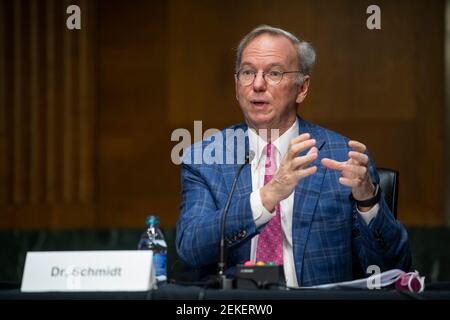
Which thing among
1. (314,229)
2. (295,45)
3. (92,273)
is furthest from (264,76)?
(92,273)

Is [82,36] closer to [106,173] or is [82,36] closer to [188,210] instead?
[106,173]

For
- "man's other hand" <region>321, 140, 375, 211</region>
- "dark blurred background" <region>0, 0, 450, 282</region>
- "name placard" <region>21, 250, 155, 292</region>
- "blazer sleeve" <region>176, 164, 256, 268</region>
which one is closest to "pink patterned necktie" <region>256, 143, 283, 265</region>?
"blazer sleeve" <region>176, 164, 256, 268</region>

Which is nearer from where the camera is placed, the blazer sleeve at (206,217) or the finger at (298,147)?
the finger at (298,147)

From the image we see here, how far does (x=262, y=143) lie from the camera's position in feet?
10.0

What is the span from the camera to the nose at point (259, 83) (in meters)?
3.00

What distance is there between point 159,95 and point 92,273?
2814mm

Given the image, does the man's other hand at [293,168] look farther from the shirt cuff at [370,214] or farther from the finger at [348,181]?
the shirt cuff at [370,214]

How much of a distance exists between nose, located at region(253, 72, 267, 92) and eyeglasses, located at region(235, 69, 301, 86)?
17 millimetres

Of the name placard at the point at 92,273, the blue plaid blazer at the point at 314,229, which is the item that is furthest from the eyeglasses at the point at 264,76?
the name placard at the point at 92,273

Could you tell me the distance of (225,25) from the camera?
4.89 meters

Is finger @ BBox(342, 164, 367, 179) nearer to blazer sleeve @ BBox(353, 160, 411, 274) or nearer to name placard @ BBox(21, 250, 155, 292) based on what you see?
blazer sleeve @ BBox(353, 160, 411, 274)
